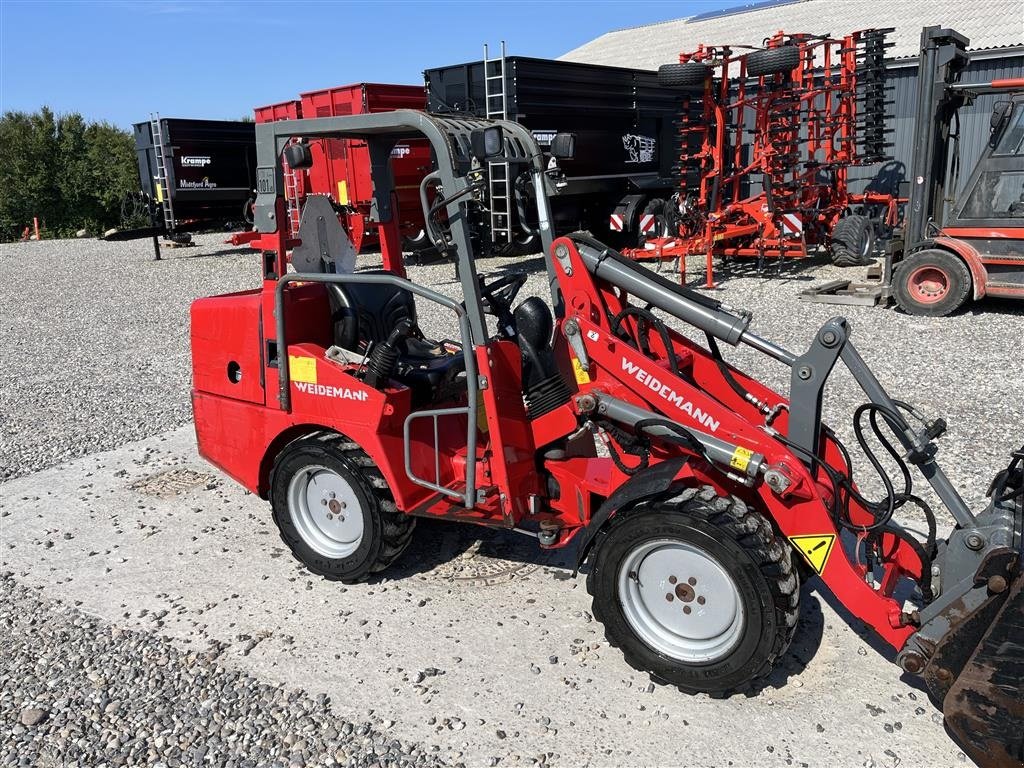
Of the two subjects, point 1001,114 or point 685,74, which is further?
point 685,74

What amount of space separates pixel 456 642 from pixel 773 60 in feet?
33.9

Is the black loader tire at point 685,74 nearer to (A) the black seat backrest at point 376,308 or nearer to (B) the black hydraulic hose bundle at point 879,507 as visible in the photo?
(A) the black seat backrest at point 376,308

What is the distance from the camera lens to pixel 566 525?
3742 mm

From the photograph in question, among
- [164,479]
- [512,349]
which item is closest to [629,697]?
[512,349]

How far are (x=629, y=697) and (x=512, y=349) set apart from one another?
4.96 feet

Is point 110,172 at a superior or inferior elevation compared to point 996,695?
superior

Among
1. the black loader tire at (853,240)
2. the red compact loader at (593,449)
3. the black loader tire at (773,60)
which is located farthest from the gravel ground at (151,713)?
the black loader tire at (853,240)

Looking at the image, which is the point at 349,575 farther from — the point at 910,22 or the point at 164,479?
the point at 910,22

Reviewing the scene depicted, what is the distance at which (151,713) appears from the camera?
3205 millimetres

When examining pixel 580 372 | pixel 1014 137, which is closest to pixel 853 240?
pixel 1014 137

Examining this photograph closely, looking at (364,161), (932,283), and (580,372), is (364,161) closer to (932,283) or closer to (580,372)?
(932,283)

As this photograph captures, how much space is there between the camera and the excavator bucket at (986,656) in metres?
2.53

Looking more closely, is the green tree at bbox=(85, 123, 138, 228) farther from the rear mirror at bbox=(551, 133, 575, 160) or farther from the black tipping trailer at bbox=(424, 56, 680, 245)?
the rear mirror at bbox=(551, 133, 575, 160)

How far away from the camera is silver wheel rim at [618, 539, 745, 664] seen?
121 inches
